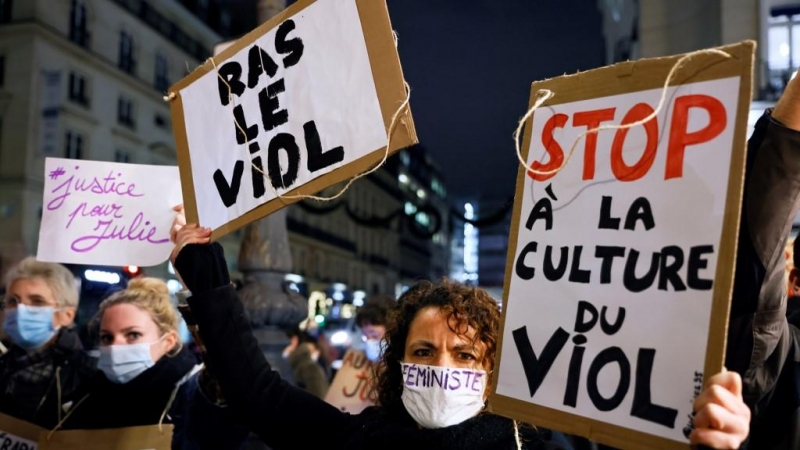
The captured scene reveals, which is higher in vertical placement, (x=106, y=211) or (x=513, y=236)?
(x=106, y=211)

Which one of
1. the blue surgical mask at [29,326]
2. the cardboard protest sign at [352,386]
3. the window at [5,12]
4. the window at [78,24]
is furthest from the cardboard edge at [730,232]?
the window at [78,24]

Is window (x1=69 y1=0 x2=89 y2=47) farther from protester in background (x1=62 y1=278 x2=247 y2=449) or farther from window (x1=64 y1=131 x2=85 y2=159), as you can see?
protester in background (x1=62 y1=278 x2=247 y2=449)

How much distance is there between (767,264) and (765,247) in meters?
0.04

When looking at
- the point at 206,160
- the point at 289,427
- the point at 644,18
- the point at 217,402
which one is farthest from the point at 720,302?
the point at 644,18

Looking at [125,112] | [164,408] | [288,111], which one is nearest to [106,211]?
[164,408]

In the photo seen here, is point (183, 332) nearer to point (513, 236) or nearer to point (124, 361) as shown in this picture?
point (124, 361)

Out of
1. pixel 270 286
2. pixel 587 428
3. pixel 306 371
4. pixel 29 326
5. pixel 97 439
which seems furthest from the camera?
pixel 306 371

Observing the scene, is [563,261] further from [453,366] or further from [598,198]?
[453,366]

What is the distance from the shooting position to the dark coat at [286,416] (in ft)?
7.16

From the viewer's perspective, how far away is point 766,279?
5.58ft

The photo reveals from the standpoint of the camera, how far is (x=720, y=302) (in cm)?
143

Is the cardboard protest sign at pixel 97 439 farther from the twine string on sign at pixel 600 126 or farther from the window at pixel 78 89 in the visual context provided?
the window at pixel 78 89

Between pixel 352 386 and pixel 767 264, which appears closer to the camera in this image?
pixel 767 264

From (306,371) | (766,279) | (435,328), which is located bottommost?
(306,371)
